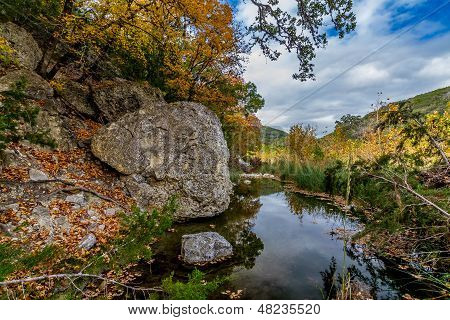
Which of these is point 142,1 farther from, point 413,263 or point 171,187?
point 413,263

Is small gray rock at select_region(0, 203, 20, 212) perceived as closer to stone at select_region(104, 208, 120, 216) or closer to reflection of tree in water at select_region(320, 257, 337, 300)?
→ stone at select_region(104, 208, 120, 216)

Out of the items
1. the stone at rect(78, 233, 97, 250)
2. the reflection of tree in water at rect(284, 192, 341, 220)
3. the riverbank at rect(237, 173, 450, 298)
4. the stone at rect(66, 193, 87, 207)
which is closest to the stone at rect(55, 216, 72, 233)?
the stone at rect(78, 233, 97, 250)

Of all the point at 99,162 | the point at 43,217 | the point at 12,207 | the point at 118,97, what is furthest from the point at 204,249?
the point at 118,97

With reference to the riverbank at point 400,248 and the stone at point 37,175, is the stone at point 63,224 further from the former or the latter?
the riverbank at point 400,248

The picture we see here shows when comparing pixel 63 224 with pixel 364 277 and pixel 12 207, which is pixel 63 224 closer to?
pixel 12 207

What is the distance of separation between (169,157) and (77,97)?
4.48 meters

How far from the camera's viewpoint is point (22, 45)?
25.6 ft

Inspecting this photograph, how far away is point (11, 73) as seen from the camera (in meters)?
6.63

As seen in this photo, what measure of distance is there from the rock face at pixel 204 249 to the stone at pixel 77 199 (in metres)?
2.39

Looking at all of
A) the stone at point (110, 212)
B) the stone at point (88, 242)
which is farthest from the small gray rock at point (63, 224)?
the stone at point (110, 212)

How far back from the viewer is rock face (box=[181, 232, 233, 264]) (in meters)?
4.41

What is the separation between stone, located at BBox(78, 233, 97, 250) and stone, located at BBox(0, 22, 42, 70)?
5989 mm

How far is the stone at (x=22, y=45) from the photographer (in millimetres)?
7457
